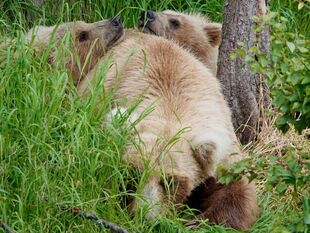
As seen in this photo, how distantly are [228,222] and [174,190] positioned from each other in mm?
568

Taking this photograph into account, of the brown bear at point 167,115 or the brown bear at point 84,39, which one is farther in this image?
the brown bear at point 84,39

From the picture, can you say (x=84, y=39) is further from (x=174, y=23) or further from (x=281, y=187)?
(x=281, y=187)

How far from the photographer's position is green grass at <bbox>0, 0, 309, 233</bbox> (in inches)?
220

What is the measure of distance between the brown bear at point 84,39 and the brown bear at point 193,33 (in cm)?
47

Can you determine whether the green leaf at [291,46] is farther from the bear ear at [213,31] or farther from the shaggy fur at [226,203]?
the bear ear at [213,31]

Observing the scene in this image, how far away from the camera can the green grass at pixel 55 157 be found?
5.59 m

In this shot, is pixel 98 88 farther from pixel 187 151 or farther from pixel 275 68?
pixel 275 68

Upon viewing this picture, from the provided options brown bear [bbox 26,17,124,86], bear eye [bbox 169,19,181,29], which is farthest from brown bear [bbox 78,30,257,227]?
bear eye [bbox 169,19,181,29]

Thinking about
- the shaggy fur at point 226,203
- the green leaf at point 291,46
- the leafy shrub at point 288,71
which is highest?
the green leaf at point 291,46

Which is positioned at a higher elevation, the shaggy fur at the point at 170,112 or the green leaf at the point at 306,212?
the green leaf at the point at 306,212

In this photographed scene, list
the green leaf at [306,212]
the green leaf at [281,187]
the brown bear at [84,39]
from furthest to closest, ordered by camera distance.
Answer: the brown bear at [84,39] → the green leaf at [281,187] → the green leaf at [306,212]

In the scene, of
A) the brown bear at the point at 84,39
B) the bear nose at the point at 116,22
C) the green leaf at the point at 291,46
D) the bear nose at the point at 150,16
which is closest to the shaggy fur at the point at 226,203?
the brown bear at the point at 84,39

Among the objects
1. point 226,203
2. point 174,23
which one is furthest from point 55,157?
point 174,23

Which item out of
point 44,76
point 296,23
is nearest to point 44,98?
point 44,76
